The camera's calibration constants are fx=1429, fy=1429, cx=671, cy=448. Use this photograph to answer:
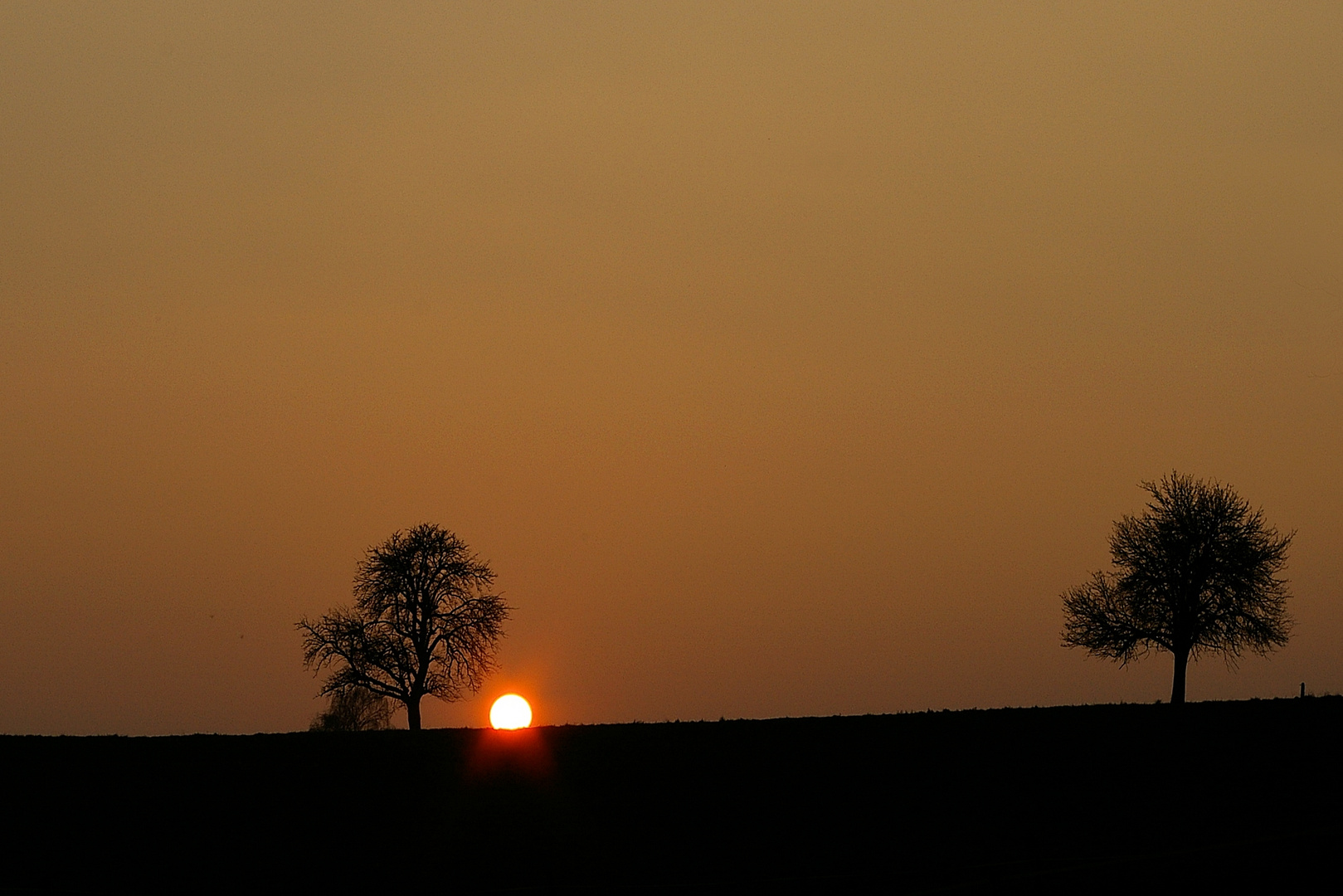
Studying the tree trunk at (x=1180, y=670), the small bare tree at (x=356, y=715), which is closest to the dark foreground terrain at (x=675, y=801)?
the tree trunk at (x=1180, y=670)

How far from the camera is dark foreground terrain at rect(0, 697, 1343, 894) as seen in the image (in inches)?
1490

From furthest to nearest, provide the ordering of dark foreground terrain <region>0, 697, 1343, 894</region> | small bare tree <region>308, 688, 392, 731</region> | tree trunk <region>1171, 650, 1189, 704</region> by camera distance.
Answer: small bare tree <region>308, 688, 392, 731</region>
tree trunk <region>1171, 650, 1189, 704</region>
dark foreground terrain <region>0, 697, 1343, 894</region>

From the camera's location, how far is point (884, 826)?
40.5 meters

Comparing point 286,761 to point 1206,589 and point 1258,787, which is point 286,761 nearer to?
point 1258,787

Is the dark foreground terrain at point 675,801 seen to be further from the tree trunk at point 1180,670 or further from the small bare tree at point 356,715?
the small bare tree at point 356,715

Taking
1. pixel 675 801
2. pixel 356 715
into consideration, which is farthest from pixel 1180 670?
pixel 356 715

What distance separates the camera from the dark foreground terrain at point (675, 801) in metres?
37.8

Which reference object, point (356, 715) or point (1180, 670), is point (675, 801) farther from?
point (356, 715)

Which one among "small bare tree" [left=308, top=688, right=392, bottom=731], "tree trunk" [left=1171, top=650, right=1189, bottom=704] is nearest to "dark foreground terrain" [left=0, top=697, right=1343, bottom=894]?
"tree trunk" [left=1171, top=650, right=1189, bottom=704]

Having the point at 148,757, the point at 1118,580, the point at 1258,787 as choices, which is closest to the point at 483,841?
the point at 148,757

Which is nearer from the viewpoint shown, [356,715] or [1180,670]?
[1180,670]

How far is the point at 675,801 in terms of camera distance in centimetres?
4341

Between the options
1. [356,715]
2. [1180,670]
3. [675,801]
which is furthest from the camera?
[356,715]

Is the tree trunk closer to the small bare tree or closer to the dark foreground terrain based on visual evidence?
the dark foreground terrain
